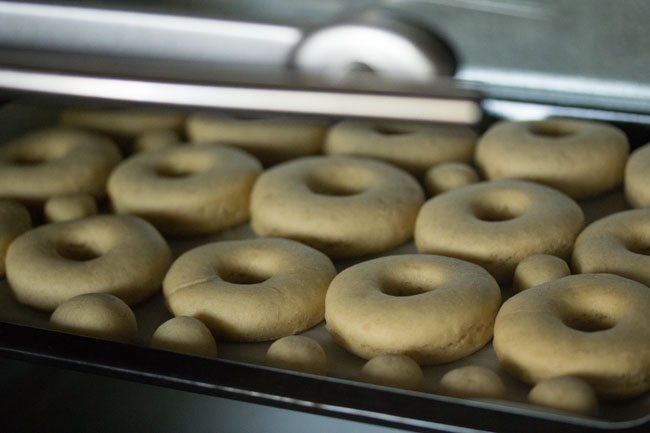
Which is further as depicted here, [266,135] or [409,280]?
[266,135]

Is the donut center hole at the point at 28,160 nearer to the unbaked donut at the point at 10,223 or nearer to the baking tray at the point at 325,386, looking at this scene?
the unbaked donut at the point at 10,223

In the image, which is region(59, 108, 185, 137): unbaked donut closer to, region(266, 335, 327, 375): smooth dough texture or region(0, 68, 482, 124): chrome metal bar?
region(0, 68, 482, 124): chrome metal bar

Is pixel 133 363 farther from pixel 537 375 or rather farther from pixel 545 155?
pixel 545 155

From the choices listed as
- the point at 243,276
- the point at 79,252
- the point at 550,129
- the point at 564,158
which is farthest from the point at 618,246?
the point at 79,252

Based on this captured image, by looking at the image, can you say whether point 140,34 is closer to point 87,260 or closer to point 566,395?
point 87,260

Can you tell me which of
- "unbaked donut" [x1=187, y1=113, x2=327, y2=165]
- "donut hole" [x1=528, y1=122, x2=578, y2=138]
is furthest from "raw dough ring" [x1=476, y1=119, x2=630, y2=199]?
"unbaked donut" [x1=187, y1=113, x2=327, y2=165]

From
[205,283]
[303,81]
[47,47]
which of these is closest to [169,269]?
[205,283]

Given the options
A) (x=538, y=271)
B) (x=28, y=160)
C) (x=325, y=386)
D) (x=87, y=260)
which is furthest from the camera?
(x=28, y=160)
